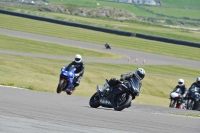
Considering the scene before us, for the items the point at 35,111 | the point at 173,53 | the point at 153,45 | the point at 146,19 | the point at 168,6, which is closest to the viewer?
the point at 35,111

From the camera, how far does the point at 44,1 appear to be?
126 metres

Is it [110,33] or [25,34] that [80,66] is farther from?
[110,33]

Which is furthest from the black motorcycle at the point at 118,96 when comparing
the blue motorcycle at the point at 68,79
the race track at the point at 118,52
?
the race track at the point at 118,52

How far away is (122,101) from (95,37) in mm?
44721

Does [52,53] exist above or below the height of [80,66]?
below

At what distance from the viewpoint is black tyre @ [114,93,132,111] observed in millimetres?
15164

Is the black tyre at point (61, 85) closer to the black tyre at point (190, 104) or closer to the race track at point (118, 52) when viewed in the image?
the black tyre at point (190, 104)

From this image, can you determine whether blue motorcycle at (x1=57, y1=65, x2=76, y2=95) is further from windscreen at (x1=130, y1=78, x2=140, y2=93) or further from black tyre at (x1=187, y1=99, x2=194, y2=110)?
windscreen at (x1=130, y1=78, x2=140, y2=93)

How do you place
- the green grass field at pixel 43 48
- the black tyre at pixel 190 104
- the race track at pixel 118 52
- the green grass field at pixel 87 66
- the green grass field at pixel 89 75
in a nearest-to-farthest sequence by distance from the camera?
the black tyre at pixel 190 104, the green grass field at pixel 89 75, the green grass field at pixel 87 66, the race track at pixel 118 52, the green grass field at pixel 43 48

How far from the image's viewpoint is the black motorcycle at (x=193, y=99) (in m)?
22.9

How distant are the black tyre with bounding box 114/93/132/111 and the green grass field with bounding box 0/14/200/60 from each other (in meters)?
36.4

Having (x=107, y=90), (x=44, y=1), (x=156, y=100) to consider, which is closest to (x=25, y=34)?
(x=156, y=100)

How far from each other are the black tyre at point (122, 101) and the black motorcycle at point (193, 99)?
8.02 metres

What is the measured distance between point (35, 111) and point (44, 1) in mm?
115923
